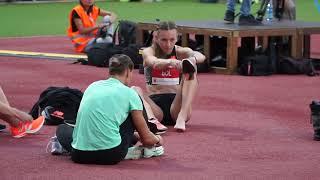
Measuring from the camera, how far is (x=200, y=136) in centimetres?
867

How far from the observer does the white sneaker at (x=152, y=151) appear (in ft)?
24.5

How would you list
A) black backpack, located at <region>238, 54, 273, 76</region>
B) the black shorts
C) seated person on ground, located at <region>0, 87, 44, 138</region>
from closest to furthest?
seated person on ground, located at <region>0, 87, 44, 138</region> < the black shorts < black backpack, located at <region>238, 54, 273, 76</region>

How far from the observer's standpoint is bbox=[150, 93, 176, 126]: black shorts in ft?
30.1

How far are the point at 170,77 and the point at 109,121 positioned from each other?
2269mm

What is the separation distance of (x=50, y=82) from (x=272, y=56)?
3439 mm

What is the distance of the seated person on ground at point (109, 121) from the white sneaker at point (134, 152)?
138 mm

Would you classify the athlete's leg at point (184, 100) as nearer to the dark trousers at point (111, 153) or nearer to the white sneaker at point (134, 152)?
the white sneaker at point (134, 152)

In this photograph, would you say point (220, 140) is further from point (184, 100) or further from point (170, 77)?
point (170, 77)

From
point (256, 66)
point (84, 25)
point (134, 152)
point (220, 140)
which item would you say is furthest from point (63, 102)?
point (84, 25)

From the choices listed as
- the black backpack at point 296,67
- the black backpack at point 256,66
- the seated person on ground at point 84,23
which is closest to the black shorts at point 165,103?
the black backpack at point 256,66

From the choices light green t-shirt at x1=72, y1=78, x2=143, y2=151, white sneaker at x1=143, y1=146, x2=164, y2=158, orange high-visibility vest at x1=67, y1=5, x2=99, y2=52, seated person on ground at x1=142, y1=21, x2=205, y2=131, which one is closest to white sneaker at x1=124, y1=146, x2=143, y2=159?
white sneaker at x1=143, y1=146, x2=164, y2=158

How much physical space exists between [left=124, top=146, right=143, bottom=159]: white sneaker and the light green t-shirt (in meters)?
0.34

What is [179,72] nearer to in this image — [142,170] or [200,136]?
[200,136]

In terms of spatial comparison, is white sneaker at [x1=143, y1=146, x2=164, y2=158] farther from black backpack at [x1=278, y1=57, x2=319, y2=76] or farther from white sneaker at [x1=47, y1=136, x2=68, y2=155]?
black backpack at [x1=278, y1=57, x2=319, y2=76]
